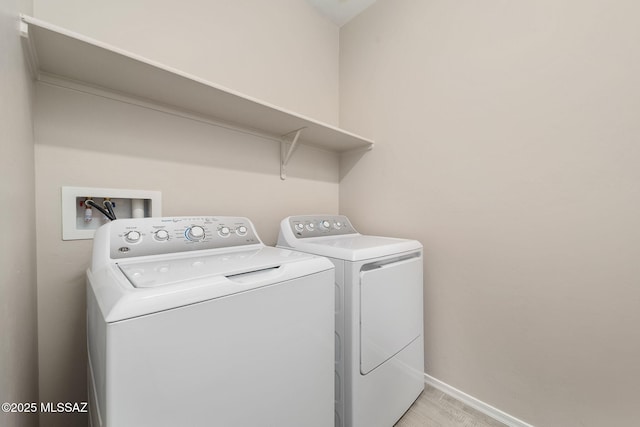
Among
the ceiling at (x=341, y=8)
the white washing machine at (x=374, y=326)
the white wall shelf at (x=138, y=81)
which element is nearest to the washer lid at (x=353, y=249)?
the white washing machine at (x=374, y=326)

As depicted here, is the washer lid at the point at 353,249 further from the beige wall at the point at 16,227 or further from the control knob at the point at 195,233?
the beige wall at the point at 16,227

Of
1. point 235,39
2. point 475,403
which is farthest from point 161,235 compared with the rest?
point 475,403

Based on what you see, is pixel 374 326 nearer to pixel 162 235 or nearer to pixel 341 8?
pixel 162 235

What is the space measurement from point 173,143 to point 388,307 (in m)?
1.37

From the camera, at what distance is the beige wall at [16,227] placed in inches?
20.3

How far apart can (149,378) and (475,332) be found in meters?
1.52

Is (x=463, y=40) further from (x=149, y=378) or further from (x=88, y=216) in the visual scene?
(x=88, y=216)

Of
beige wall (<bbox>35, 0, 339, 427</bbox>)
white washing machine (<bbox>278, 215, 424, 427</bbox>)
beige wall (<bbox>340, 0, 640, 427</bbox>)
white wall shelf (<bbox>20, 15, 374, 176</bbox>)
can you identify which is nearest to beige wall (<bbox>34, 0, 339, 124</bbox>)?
beige wall (<bbox>35, 0, 339, 427</bbox>)

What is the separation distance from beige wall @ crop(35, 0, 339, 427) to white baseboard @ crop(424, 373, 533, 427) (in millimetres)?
1384

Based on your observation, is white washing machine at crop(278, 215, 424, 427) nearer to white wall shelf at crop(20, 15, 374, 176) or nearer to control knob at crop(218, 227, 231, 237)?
control knob at crop(218, 227, 231, 237)

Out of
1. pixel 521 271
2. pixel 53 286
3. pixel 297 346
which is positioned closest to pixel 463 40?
pixel 521 271

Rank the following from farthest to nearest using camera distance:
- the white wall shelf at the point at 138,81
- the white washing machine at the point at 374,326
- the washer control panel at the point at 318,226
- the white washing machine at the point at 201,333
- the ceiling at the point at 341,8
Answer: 1. the ceiling at the point at 341,8
2. the washer control panel at the point at 318,226
3. the white washing machine at the point at 374,326
4. the white wall shelf at the point at 138,81
5. the white washing machine at the point at 201,333

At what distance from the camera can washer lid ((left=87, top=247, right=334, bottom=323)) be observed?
20.8 inches

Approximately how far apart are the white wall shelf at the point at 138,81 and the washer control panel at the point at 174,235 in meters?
0.58
